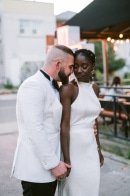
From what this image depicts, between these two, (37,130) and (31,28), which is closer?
(37,130)

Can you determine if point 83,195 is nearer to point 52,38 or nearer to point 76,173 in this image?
point 76,173

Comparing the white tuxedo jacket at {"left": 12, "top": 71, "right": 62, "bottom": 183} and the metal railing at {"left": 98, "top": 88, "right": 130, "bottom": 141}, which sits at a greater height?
the white tuxedo jacket at {"left": 12, "top": 71, "right": 62, "bottom": 183}

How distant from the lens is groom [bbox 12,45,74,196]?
211 cm

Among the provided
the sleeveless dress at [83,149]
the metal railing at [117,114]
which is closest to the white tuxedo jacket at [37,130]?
the sleeveless dress at [83,149]

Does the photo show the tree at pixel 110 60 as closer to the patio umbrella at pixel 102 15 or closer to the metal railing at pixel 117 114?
the patio umbrella at pixel 102 15

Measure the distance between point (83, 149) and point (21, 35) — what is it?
28272mm

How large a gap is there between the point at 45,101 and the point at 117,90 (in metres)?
6.89

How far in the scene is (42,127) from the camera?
6.99ft

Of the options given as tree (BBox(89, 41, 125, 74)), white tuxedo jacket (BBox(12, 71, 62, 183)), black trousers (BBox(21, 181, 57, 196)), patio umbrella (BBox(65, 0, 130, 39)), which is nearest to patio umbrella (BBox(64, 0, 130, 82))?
patio umbrella (BBox(65, 0, 130, 39))

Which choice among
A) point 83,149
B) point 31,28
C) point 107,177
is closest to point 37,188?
point 83,149

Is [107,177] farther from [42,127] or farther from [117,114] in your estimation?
[117,114]

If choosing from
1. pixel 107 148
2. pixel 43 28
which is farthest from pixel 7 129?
pixel 43 28

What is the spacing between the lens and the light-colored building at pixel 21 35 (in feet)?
94.6

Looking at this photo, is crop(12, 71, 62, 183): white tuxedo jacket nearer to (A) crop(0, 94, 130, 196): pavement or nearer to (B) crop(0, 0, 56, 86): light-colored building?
(A) crop(0, 94, 130, 196): pavement
